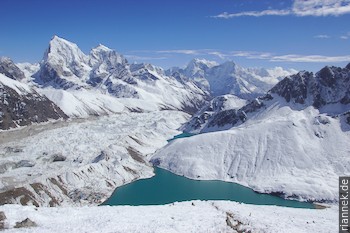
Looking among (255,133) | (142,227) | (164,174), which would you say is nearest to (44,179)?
(164,174)

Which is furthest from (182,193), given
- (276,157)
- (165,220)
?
(165,220)

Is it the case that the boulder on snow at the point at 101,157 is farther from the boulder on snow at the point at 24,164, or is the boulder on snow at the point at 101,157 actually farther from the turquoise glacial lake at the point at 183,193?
the boulder on snow at the point at 24,164

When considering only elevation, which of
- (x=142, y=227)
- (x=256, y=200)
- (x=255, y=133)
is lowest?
(x=256, y=200)

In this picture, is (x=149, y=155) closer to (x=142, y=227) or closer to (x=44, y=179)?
(x=44, y=179)

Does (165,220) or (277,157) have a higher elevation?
(277,157)

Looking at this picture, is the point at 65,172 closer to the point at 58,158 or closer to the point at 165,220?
the point at 58,158

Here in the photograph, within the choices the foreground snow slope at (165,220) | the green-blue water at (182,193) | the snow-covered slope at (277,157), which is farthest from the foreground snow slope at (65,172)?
the foreground snow slope at (165,220)
